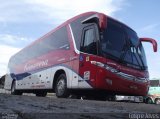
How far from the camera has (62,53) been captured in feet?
40.8

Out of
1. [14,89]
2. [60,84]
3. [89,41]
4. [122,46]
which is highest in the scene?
[89,41]

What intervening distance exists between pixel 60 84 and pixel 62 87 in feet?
0.76

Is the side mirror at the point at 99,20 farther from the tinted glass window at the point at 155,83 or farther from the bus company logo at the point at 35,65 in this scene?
the tinted glass window at the point at 155,83

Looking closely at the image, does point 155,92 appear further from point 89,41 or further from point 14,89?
point 89,41

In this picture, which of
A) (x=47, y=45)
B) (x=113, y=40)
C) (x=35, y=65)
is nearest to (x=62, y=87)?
(x=113, y=40)

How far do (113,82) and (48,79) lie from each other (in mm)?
4061

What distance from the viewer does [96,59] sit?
32.7 ft

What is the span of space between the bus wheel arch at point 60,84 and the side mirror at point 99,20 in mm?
2253

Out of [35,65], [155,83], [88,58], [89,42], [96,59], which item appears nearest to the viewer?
[96,59]

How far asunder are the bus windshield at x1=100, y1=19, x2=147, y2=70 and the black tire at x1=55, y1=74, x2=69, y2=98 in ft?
7.57

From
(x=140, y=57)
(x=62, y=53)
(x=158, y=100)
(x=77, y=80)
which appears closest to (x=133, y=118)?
(x=77, y=80)

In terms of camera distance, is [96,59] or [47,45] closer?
[96,59]

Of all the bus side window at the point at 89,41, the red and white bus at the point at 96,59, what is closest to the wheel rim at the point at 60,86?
the red and white bus at the point at 96,59

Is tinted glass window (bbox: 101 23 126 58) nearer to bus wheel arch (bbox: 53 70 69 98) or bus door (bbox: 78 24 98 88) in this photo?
bus door (bbox: 78 24 98 88)
